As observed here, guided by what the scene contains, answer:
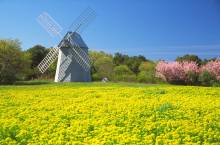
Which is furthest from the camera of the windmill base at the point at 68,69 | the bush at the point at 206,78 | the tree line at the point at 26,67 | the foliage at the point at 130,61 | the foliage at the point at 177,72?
the foliage at the point at 130,61

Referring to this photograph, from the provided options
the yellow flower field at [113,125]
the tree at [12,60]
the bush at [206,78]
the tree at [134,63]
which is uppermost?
the tree at [134,63]

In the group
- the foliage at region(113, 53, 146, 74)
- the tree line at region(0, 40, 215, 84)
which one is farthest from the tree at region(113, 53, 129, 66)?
the tree line at region(0, 40, 215, 84)

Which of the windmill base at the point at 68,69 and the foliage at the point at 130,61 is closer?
the windmill base at the point at 68,69

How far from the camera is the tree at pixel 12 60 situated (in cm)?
4890

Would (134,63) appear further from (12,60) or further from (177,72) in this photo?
(12,60)

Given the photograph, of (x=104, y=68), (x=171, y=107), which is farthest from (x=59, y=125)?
(x=104, y=68)

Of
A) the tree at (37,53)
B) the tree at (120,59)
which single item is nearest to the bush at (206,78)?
the tree at (37,53)

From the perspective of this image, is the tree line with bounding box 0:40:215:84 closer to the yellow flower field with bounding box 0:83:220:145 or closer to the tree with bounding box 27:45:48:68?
the tree with bounding box 27:45:48:68

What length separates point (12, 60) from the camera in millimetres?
51938

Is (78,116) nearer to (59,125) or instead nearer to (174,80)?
(59,125)

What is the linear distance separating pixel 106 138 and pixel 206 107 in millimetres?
5432

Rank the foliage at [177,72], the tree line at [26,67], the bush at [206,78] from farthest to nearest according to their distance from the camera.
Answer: the foliage at [177,72]
the tree line at [26,67]
the bush at [206,78]

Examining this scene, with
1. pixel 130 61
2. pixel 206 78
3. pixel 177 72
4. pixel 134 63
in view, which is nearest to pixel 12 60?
pixel 177 72

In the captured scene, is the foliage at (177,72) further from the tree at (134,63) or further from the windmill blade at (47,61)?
the tree at (134,63)
